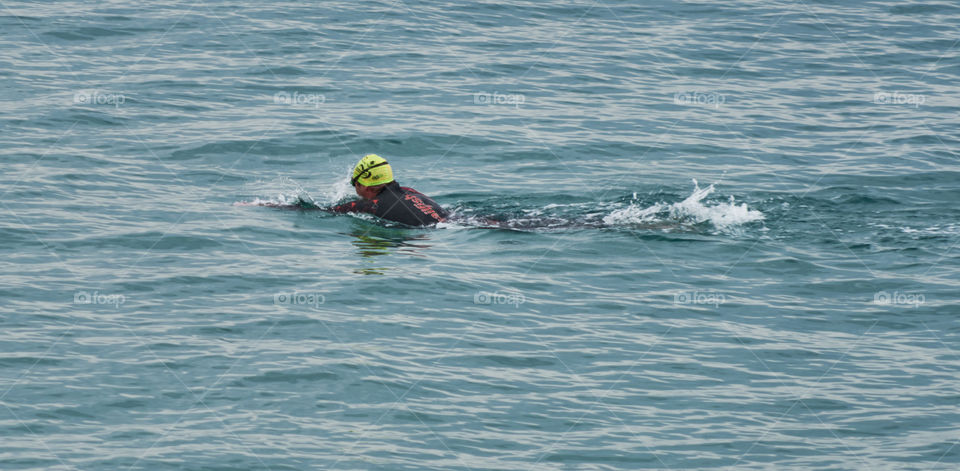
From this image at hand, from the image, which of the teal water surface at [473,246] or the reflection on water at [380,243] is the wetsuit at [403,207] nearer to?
the reflection on water at [380,243]

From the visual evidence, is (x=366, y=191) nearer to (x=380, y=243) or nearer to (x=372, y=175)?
Result: (x=372, y=175)

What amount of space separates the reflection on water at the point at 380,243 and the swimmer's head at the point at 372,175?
0.54m

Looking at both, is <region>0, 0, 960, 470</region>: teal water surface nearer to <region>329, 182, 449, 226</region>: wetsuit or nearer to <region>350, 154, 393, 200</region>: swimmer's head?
<region>329, 182, 449, 226</region>: wetsuit

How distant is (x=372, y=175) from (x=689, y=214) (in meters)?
4.25

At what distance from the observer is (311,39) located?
23.4 m

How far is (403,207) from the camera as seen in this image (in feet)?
47.5

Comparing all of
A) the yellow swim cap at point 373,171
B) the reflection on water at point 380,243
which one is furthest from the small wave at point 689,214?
the yellow swim cap at point 373,171

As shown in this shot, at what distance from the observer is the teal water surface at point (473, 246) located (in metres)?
9.17

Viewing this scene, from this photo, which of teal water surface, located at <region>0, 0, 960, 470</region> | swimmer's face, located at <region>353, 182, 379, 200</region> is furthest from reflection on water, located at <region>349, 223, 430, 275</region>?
swimmer's face, located at <region>353, 182, 379, 200</region>

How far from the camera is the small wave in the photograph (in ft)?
47.6

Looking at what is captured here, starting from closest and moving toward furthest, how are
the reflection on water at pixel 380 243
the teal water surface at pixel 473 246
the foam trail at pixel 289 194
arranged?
1. the teal water surface at pixel 473 246
2. the reflection on water at pixel 380 243
3. the foam trail at pixel 289 194

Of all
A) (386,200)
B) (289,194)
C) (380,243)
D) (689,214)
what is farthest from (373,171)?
(689,214)

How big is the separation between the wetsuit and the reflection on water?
18 centimetres

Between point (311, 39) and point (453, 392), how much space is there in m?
15.1
